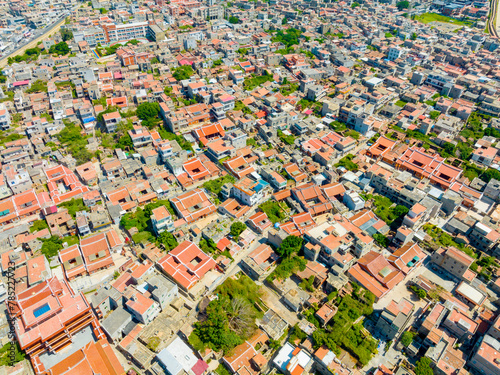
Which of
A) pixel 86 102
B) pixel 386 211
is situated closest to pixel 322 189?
pixel 386 211

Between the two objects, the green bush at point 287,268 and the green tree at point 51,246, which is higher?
the green bush at point 287,268

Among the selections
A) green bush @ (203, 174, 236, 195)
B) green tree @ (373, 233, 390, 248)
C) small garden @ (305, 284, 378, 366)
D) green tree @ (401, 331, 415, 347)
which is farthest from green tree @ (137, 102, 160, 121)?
green tree @ (401, 331, 415, 347)

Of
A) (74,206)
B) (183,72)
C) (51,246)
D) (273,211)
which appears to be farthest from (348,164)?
(183,72)

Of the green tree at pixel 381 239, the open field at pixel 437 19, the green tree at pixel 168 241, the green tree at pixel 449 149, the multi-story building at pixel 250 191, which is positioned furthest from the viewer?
the open field at pixel 437 19

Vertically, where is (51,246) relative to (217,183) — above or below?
below

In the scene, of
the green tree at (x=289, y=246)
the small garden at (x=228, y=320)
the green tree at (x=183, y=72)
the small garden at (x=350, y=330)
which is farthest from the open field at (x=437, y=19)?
the small garden at (x=228, y=320)

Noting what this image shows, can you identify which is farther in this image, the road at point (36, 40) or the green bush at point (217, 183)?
the road at point (36, 40)

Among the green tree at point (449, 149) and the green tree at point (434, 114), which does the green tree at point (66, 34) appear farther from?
the green tree at point (449, 149)

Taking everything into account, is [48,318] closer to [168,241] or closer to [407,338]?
[168,241]

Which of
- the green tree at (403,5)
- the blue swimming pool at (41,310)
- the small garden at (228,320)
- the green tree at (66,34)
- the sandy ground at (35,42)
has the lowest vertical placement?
the small garden at (228,320)
